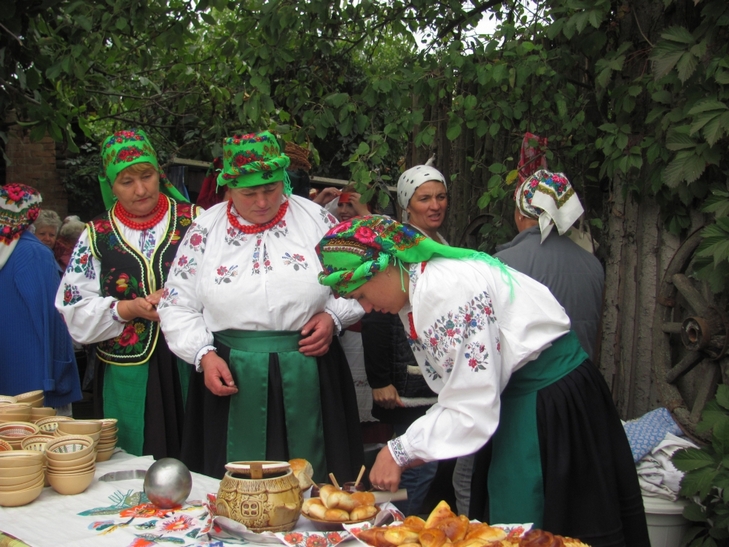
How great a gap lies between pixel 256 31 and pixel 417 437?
2.88 meters

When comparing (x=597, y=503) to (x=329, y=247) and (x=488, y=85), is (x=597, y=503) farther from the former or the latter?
(x=488, y=85)

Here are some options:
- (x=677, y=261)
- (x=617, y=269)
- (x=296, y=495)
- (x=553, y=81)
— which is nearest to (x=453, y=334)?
(x=296, y=495)

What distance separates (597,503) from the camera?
6.89 ft

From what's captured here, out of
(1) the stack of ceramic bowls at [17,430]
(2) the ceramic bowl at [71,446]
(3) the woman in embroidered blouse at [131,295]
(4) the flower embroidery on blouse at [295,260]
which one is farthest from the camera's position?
(3) the woman in embroidered blouse at [131,295]

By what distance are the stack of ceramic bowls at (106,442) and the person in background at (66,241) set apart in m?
4.09

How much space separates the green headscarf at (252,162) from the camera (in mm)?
2641

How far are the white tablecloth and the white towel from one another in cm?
175

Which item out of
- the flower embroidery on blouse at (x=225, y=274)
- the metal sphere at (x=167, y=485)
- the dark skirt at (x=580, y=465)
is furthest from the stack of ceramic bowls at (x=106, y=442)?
the dark skirt at (x=580, y=465)

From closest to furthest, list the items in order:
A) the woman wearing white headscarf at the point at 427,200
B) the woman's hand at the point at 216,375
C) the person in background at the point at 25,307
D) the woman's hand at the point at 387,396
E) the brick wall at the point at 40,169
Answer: the woman's hand at the point at 216,375 → the woman's hand at the point at 387,396 → the person in background at the point at 25,307 → the woman wearing white headscarf at the point at 427,200 → the brick wall at the point at 40,169

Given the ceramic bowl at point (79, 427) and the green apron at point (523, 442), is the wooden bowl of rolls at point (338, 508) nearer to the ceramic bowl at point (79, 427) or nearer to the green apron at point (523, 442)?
the green apron at point (523, 442)

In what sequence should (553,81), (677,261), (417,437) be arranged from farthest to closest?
(553,81), (677,261), (417,437)

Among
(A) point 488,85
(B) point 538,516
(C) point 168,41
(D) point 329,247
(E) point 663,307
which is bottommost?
(B) point 538,516

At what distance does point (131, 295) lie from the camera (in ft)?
9.94

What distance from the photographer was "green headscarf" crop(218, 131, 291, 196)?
2.64 meters
